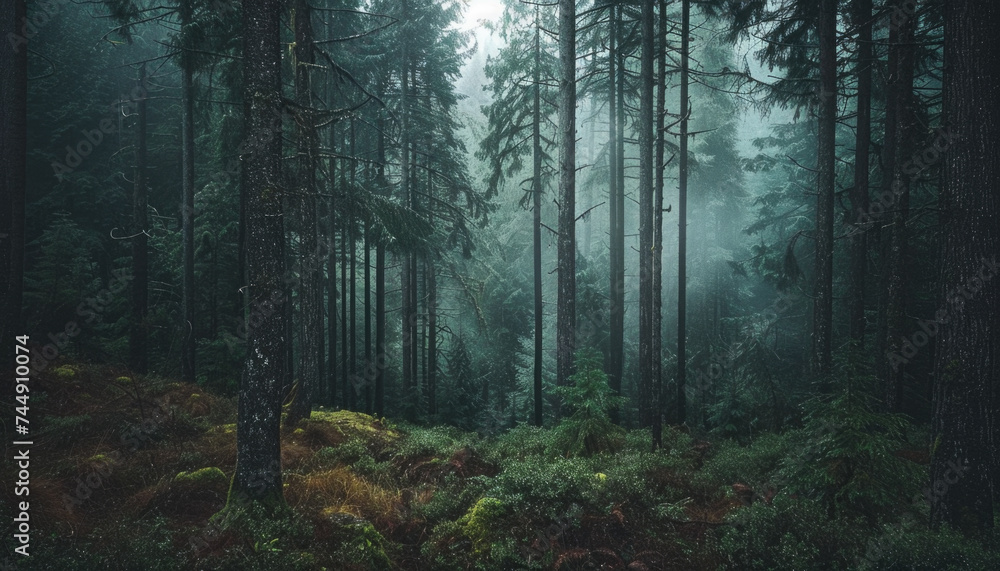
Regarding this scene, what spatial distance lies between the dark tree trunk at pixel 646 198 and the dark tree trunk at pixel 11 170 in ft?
43.0

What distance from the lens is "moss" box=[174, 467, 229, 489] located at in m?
6.68

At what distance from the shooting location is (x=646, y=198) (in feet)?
41.7

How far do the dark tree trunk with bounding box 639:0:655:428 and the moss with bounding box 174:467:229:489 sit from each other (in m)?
9.29

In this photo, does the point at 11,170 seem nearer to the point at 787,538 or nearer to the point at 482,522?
the point at 482,522

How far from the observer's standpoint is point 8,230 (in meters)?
8.61

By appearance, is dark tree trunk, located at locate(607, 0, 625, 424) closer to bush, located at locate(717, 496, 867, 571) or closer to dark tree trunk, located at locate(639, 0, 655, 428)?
dark tree trunk, located at locate(639, 0, 655, 428)

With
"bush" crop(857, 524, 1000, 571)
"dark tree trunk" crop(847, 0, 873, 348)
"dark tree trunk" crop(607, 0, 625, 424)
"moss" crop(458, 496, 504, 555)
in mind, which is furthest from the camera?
"dark tree trunk" crop(607, 0, 625, 424)

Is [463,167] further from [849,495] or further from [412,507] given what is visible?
[849,495]

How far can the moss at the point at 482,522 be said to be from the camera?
591cm

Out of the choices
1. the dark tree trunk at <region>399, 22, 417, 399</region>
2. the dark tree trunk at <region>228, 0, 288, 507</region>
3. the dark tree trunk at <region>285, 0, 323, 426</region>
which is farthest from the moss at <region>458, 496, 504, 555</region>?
the dark tree trunk at <region>399, 22, 417, 399</region>

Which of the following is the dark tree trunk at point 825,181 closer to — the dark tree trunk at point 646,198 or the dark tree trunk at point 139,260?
the dark tree trunk at point 646,198

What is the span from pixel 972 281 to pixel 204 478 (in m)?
10.9

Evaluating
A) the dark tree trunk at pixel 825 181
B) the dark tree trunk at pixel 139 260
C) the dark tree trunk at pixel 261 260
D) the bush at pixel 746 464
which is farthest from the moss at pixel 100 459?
the dark tree trunk at pixel 825 181

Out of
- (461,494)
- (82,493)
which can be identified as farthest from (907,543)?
(82,493)
